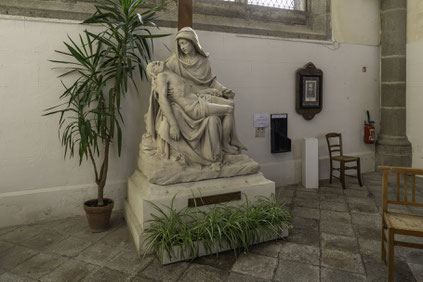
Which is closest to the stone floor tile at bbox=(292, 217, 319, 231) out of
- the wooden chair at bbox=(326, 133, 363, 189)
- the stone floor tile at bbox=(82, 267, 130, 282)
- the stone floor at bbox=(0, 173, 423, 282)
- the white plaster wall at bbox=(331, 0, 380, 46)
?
the stone floor at bbox=(0, 173, 423, 282)

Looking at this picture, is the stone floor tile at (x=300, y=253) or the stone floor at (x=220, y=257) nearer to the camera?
the stone floor at (x=220, y=257)

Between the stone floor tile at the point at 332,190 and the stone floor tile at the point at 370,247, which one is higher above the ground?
the stone floor tile at the point at 332,190

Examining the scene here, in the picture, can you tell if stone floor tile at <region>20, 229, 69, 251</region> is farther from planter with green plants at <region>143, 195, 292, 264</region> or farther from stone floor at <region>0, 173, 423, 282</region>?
planter with green plants at <region>143, 195, 292, 264</region>

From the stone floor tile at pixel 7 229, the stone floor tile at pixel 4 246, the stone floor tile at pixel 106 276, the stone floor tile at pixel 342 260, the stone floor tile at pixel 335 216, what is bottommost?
the stone floor tile at pixel 106 276

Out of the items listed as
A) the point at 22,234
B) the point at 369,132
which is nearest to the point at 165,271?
the point at 22,234

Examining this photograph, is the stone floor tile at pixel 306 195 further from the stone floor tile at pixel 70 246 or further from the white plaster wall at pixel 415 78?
the stone floor tile at pixel 70 246

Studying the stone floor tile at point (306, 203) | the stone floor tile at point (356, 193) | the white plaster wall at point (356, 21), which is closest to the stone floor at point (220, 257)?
the stone floor tile at point (306, 203)

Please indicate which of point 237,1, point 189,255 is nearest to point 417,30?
point 237,1

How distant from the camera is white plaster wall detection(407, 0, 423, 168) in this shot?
4535mm

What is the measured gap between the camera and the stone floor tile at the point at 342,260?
2.09m

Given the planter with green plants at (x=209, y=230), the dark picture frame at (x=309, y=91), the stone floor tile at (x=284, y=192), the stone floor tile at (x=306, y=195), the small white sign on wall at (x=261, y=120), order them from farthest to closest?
the dark picture frame at (x=309, y=91) < the small white sign on wall at (x=261, y=120) < the stone floor tile at (x=284, y=192) < the stone floor tile at (x=306, y=195) < the planter with green plants at (x=209, y=230)

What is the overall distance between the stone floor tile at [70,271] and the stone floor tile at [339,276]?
5.08ft

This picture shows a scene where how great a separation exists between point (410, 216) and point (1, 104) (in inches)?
141

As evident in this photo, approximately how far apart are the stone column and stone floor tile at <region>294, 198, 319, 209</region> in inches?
82.9
